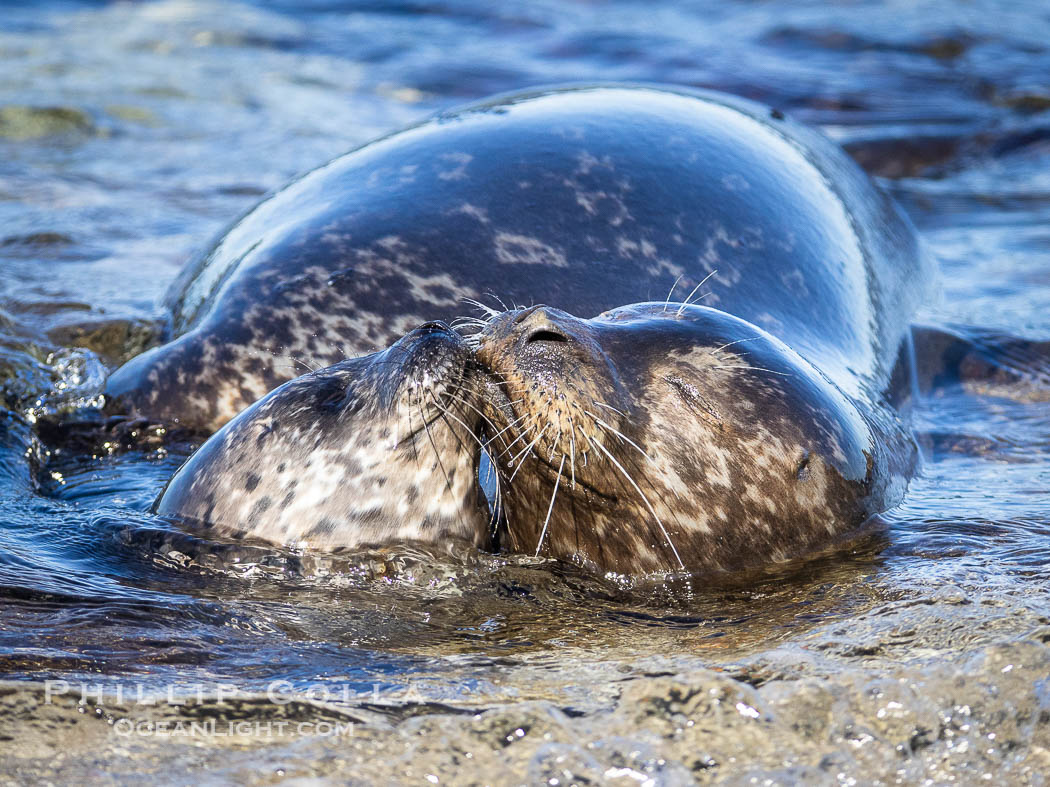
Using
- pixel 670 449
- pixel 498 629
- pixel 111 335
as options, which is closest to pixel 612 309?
pixel 670 449

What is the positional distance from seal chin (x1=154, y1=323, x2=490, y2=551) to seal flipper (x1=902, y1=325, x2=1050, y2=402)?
95.5 inches

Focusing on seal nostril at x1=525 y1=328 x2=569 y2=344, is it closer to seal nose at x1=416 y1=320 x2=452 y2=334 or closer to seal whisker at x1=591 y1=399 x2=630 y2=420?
seal whisker at x1=591 y1=399 x2=630 y2=420

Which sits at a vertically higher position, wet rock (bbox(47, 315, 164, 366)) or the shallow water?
wet rock (bbox(47, 315, 164, 366))

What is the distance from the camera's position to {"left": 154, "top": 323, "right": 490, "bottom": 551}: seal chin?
3.25 m

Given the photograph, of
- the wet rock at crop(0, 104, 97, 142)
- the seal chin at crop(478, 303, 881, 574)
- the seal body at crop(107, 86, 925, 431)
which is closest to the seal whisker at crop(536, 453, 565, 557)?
the seal chin at crop(478, 303, 881, 574)

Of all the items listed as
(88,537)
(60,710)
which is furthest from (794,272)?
(60,710)

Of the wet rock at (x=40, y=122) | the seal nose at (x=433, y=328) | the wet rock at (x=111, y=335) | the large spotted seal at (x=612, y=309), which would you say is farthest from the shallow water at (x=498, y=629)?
the wet rock at (x=40, y=122)

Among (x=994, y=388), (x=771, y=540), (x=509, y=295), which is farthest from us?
(x=994, y=388)

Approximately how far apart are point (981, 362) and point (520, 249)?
79.1 inches

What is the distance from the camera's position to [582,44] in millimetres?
11312

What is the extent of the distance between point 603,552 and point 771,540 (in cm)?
39

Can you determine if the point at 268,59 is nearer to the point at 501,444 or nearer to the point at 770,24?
the point at 770,24

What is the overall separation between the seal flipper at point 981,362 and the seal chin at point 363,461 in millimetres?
2426

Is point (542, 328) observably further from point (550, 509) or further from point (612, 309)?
point (612, 309)
